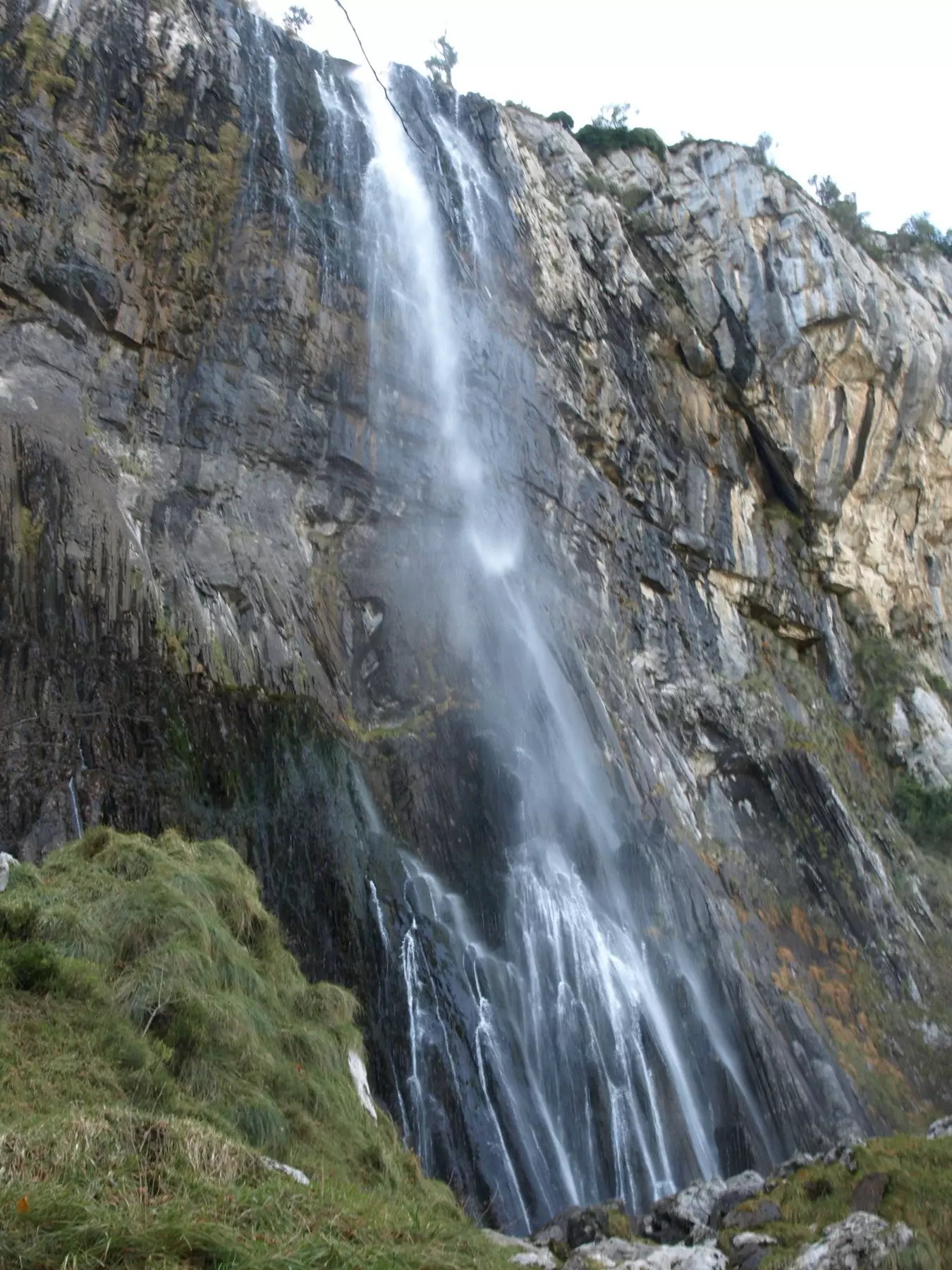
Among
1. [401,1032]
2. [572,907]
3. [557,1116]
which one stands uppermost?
[572,907]

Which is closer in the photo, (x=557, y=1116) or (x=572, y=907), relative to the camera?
(x=557, y=1116)

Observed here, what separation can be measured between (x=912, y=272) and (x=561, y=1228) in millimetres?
37472

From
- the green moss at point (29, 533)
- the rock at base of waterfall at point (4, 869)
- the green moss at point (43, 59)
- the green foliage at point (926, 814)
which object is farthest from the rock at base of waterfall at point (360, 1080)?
the green foliage at point (926, 814)

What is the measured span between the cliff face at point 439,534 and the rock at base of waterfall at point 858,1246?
17.9 ft

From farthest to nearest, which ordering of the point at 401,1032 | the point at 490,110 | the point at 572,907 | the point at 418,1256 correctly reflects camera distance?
the point at 490,110 < the point at 572,907 < the point at 401,1032 < the point at 418,1256

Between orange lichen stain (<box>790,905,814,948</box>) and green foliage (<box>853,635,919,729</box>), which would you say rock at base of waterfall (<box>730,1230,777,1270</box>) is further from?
green foliage (<box>853,635,919,729</box>)

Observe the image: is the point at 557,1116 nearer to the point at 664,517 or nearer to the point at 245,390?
the point at 245,390

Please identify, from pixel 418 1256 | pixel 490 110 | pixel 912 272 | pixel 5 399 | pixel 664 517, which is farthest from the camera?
pixel 912 272

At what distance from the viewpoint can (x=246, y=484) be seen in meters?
19.6

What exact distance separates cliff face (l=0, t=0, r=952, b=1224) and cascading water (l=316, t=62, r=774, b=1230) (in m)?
0.20

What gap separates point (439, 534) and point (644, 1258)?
1561cm

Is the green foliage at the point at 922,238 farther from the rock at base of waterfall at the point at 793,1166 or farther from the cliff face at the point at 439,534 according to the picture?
the rock at base of waterfall at the point at 793,1166

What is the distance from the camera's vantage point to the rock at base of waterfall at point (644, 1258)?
793 cm

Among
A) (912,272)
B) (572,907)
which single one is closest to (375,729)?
(572,907)
